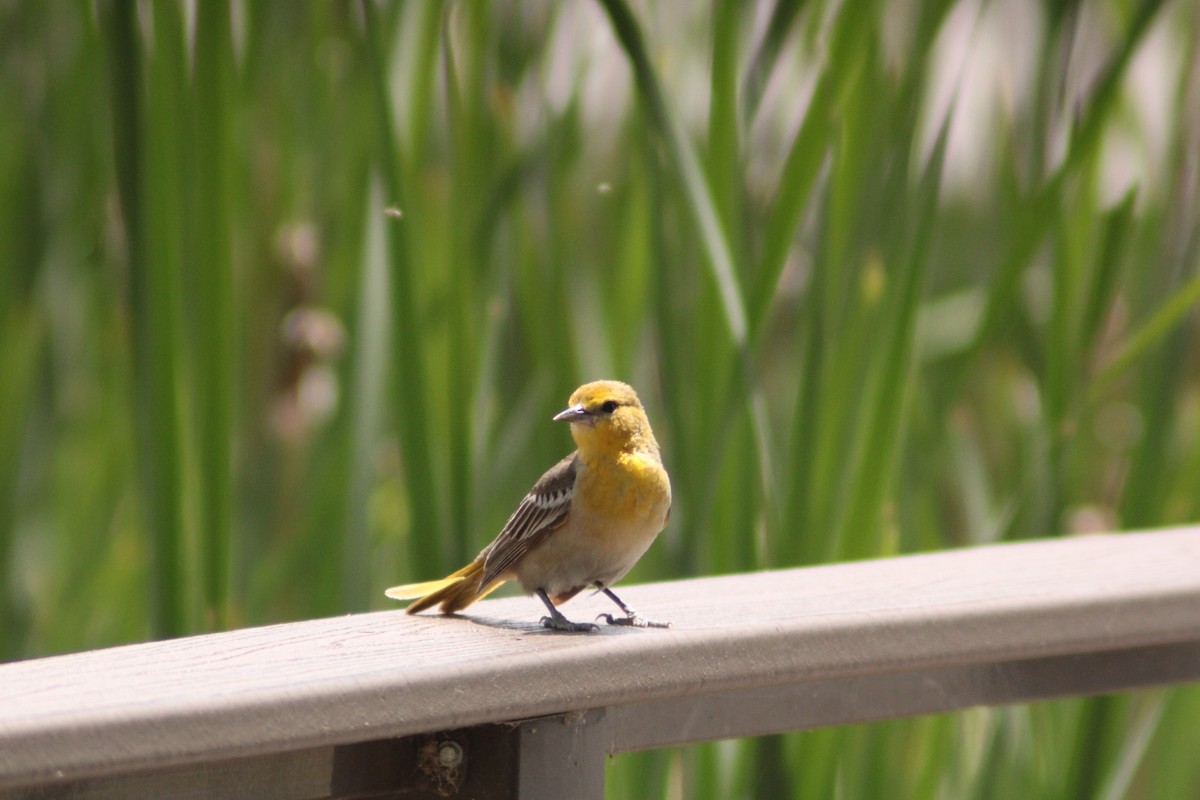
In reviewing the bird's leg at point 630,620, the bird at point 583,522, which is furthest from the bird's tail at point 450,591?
the bird's leg at point 630,620

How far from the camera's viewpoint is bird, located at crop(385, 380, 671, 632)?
119 centimetres

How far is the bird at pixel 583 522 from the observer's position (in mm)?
1194

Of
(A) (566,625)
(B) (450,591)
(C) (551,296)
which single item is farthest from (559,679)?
(C) (551,296)

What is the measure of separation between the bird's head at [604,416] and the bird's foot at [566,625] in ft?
0.70

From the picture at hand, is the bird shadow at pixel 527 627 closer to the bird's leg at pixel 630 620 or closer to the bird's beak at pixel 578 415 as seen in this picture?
the bird's leg at pixel 630 620

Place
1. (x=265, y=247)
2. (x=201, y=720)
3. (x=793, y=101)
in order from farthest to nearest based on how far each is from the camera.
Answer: (x=265, y=247)
(x=793, y=101)
(x=201, y=720)

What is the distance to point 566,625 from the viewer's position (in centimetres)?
103

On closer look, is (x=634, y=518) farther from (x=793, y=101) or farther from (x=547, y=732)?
(x=793, y=101)

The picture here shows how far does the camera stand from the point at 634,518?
3.98 feet

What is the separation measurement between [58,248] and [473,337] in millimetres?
632

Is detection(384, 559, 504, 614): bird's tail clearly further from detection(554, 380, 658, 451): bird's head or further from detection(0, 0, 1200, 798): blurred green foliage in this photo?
detection(554, 380, 658, 451): bird's head

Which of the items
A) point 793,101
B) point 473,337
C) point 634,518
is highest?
point 793,101

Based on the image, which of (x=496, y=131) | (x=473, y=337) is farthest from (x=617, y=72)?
(x=473, y=337)

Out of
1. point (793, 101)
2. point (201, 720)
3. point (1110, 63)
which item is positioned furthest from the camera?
point (793, 101)
